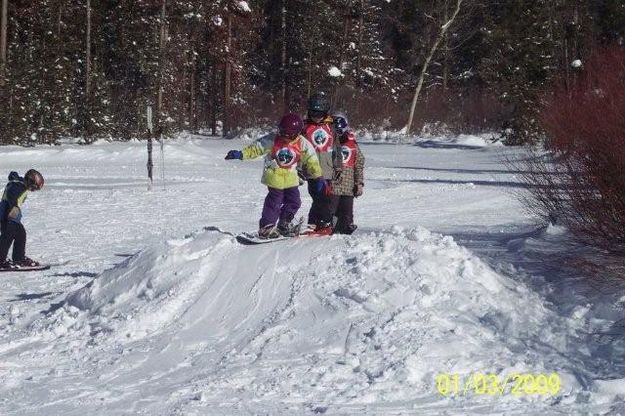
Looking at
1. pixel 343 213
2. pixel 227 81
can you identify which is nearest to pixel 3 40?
pixel 227 81

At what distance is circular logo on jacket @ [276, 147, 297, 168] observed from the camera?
8555 mm

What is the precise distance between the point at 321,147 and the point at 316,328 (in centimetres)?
309

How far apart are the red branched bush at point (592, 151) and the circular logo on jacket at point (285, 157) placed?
2420 mm

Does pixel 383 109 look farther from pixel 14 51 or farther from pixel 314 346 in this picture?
pixel 314 346

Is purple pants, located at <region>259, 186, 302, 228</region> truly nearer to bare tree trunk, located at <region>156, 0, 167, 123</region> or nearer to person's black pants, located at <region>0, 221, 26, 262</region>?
person's black pants, located at <region>0, 221, 26, 262</region>

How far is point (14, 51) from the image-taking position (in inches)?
1396

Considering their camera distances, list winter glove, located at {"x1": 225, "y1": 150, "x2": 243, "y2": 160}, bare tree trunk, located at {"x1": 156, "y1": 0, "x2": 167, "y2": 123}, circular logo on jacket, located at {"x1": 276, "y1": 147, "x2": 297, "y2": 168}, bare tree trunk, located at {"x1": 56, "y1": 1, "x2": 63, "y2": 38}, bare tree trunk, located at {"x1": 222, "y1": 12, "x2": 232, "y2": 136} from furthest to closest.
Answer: bare tree trunk, located at {"x1": 222, "y1": 12, "x2": 232, "y2": 136} < bare tree trunk, located at {"x1": 56, "y1": 1, "x2": 63, "y2": 38} < bare tree trunk, located at {"x1": 156, "y1": 0, "x2": 167, "y2": 123} < circular logo on jacket, located at {"x1": 276, "y1": 147, "x2": 297, "y2": 168} < winter glove, located at {"x1": 225, "y1": 150, "x2": 243, "y2": 160}

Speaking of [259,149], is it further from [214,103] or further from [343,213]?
[214,103]

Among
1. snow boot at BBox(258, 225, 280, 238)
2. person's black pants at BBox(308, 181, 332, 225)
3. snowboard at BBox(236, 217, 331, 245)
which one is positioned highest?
person's black pants at BBox(308, 181, 332, 225)

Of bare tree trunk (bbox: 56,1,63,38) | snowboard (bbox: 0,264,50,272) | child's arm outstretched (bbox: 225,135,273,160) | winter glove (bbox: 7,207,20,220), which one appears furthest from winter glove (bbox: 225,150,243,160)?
bare tree trunk (bbox: 56,1,63,38)

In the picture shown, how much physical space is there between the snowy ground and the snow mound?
0.02 metres

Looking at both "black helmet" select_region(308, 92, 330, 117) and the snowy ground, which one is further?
"black helmet" select_region(308, 92, 330, 117)

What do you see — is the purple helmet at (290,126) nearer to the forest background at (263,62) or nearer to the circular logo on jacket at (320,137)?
the circular logo on jacket at (320,137)

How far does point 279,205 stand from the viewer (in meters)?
8.72
